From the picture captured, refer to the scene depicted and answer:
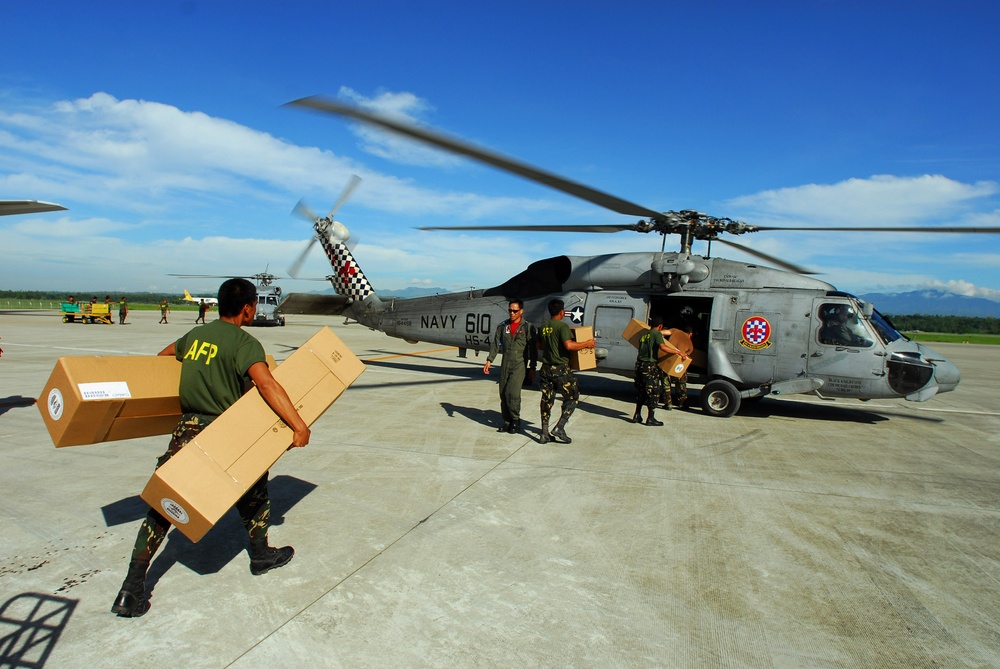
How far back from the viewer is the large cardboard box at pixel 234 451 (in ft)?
9.55

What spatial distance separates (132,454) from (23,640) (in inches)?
140

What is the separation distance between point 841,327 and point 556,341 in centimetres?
506

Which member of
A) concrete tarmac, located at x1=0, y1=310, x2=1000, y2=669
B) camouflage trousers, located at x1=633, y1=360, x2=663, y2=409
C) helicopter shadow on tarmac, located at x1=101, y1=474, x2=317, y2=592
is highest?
camouflage trousers, located at x1=633, y1=360, x2=663, y2=409

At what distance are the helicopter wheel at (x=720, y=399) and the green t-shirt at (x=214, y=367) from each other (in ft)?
25.6

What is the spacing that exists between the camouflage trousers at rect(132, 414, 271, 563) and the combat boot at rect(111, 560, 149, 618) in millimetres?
58

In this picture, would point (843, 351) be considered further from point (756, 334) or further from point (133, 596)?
point (133, 596)

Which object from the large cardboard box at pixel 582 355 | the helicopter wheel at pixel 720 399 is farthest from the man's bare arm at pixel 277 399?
the helicopter wheel at pixel 720 399

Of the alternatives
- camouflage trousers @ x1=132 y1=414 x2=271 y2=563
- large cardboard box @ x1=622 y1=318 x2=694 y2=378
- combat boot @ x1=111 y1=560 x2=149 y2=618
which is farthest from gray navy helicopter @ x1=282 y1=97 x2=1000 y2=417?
combat boot @ x1=111 y1=560 x2=149 y2=618

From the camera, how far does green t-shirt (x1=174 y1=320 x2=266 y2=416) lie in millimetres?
3252

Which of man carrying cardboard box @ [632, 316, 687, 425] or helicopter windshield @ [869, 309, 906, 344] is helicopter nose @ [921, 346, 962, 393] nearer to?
helicopter windshield @ [869, 309, 906, 344]

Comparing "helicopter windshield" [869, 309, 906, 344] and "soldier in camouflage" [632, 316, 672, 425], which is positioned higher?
"helicopter windshield" [869, 309, 906, 344]

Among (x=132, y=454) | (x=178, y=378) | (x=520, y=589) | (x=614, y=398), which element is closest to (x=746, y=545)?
(x=520, y=589)

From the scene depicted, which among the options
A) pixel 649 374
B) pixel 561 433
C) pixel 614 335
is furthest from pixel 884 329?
pixel 561 433

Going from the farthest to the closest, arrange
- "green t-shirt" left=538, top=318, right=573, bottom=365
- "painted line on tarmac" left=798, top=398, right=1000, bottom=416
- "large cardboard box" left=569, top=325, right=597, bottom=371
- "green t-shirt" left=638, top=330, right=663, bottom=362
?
"painted line on tarmac" left=798, top=398, right=1000, bottom=416 < "green t-shirt" left=638, top=330, right=663, bottom=362 < "large cardboard box" left=569, top=325, right=597, bottom=371 < "green t-shirt" left=538, top=318, right=573, bottom=365
